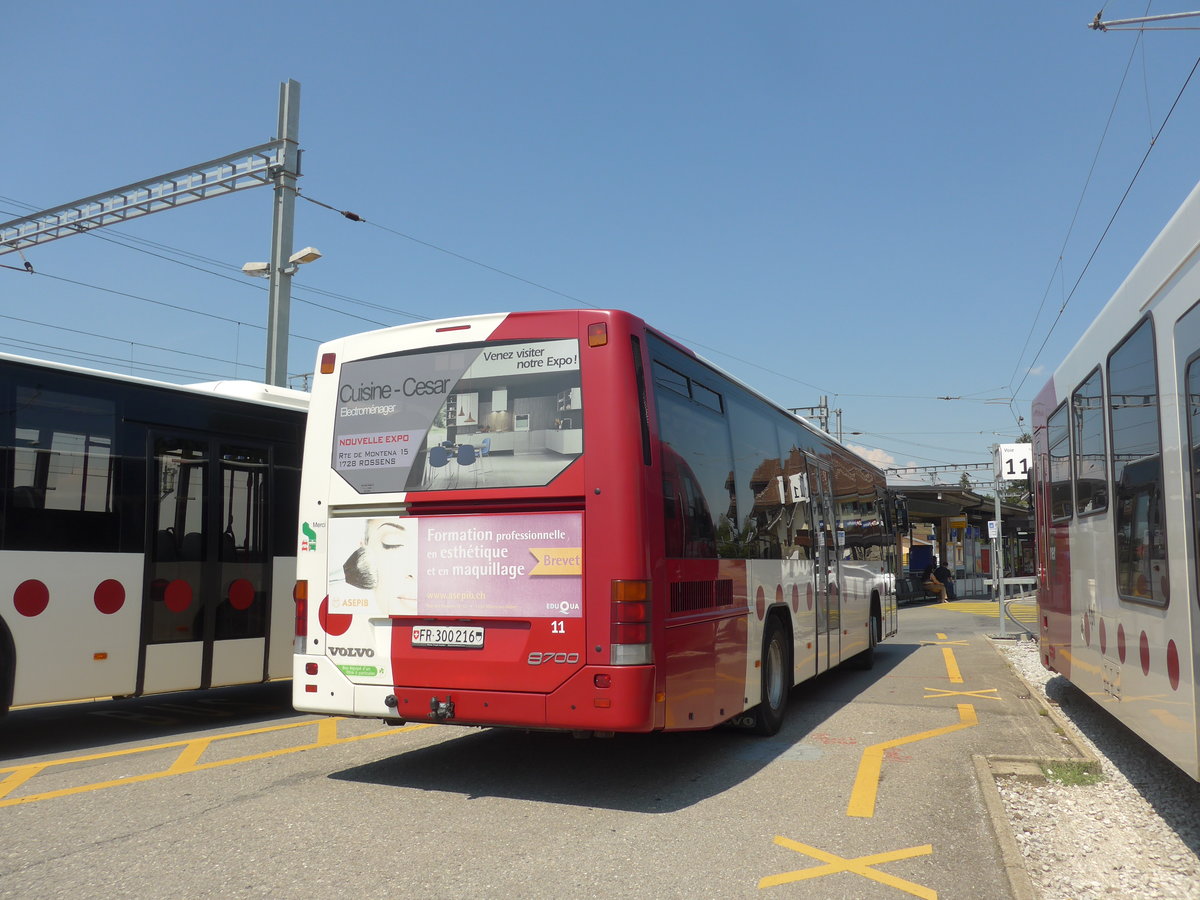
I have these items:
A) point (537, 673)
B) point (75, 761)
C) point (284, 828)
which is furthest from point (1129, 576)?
point (75, 761)

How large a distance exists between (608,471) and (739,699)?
2.40 meters

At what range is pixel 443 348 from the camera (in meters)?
6.62

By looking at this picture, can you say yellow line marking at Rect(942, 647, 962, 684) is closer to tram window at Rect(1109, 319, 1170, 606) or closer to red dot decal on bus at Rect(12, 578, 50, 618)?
tram window at Rect(1109, 319, 1170, 606)

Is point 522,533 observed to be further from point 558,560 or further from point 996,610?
point 996,610

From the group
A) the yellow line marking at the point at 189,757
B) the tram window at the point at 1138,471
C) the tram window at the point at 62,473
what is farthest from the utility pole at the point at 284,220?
the tram window at the point at 1138,471

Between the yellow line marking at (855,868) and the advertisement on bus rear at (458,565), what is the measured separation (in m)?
1.83

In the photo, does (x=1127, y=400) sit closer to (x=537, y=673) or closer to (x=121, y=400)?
(x=537, y=673)

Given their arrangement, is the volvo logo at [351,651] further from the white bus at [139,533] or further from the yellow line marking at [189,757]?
the white bus at [139,533]

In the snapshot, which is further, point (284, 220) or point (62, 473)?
point (284, 220)

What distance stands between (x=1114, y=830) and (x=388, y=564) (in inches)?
180

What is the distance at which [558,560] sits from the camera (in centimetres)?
602

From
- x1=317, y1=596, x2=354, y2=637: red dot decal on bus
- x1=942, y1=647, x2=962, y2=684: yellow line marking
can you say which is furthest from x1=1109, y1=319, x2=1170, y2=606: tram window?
x1=942, y1=647, x2=962, y2=684: yellow line marking

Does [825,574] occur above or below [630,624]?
above

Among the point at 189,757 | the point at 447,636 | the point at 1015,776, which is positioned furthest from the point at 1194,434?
the point at 189,757
